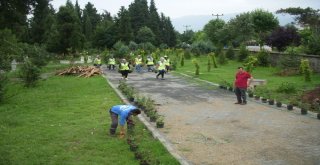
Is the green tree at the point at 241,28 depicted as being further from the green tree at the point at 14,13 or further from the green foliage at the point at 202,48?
the green tree at the point at 14,13

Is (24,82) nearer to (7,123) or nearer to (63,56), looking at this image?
(7,123)

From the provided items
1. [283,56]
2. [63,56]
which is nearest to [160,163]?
[283,56]

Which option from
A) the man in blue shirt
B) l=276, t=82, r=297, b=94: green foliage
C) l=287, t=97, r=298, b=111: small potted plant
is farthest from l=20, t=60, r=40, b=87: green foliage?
l=287, t=97, r=298, b=111: small potted plant

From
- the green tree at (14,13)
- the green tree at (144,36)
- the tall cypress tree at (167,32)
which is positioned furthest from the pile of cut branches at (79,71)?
the tall cypress tree at (167,32)

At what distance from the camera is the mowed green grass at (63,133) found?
812 centimetres

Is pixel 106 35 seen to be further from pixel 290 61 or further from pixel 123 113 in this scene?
pixel 123 113

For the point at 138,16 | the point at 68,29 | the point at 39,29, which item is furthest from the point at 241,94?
the point at 138,16

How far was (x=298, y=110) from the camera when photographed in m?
13.8

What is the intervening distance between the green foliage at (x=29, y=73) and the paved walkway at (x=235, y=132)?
746cm

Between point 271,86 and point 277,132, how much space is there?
960 cm

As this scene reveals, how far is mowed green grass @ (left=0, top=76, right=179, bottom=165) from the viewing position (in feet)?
26.7

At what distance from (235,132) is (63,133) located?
4.68 metres

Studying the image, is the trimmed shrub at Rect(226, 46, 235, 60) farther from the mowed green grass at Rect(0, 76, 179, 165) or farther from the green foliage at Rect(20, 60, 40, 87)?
the mowed green grass at Rect(0, 76, 179, 165)

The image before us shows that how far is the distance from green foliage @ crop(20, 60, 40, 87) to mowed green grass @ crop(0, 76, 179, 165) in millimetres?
3865
